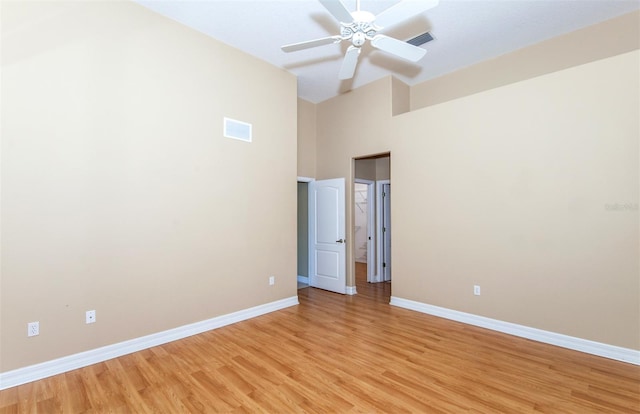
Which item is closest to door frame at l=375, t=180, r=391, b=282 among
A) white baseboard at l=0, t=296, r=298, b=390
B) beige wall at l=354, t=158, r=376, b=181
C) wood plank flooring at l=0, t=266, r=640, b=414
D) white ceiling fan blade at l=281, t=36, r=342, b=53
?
beige wall at l=354, t=158, r=376, b=181

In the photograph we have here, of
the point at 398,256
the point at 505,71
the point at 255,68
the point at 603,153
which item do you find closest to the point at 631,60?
the point at 603,153

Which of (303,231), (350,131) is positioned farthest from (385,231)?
(350,131)

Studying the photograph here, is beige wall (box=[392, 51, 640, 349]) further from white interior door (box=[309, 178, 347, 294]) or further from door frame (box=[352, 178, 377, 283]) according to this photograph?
door frame (box=[352, 178, 377, 283])

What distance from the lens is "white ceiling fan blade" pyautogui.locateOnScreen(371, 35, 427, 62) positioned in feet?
8.43

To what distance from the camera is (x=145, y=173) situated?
3260 mm

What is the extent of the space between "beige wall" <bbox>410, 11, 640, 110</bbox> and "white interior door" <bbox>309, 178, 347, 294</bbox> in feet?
7.31

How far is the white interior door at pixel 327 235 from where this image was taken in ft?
17.6

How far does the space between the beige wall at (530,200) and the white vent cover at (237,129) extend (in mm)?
2243

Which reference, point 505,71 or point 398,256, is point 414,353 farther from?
point 505,71

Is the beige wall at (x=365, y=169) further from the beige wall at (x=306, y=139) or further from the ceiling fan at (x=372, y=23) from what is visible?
the ceiling fan at (x=372, y=23)

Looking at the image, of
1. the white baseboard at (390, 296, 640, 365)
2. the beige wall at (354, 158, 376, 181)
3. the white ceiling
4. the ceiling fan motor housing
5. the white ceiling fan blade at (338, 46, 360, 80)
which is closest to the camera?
the ceiling fan motor housing

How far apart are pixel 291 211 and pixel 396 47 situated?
2.90 metres

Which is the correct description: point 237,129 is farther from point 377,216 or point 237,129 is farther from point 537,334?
point 537,334

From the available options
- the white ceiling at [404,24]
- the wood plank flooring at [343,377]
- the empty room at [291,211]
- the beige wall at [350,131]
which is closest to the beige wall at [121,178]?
the empty room at [291,211]
